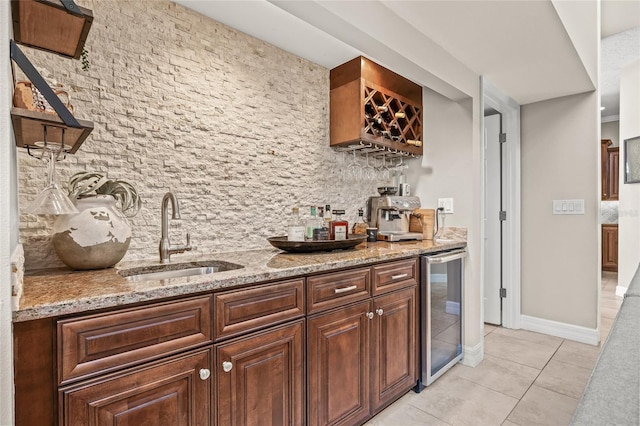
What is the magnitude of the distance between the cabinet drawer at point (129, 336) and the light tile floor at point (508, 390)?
1292 millimetres

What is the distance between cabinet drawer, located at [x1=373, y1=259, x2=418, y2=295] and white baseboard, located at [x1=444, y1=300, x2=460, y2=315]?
1.46 feet

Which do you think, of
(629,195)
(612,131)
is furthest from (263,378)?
(612,131)

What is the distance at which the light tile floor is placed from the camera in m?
1.91

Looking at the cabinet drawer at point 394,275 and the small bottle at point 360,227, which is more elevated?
the small bottle at point 360,227

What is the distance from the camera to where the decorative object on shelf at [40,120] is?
3.09ft

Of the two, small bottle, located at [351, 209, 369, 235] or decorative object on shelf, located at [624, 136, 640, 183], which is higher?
decorative object on shelf, located at [624, 136, 640, 183]

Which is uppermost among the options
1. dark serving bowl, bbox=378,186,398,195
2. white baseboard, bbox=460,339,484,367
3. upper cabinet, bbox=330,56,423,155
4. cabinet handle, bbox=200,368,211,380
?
upper cabinet, bbox=330,56,423,155

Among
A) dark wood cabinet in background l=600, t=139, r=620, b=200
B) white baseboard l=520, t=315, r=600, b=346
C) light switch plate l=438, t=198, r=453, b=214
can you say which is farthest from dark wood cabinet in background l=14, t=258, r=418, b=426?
dark wood cabinet in background l=600, t=139, r=620, b=200

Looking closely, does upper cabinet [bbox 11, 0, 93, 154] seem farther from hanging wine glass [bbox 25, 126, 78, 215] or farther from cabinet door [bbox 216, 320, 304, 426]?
cabinet door [bbox 216, 320, 304, 426]

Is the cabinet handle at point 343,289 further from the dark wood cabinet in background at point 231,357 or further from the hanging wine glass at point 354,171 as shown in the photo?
the hanging wine glass at point 354,171

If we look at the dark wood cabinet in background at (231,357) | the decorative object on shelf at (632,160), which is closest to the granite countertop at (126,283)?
the dark wood cabinet in background at (231,357)

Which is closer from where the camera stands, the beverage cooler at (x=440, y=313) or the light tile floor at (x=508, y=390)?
the light tile floor at (x=508, y=390)

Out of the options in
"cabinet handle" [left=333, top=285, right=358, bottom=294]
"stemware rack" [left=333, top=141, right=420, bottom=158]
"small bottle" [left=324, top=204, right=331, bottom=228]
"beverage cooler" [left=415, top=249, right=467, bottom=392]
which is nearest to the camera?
"cabinet handle" [left=333, top=285, right=358, bottom=294]

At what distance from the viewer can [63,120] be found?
1051 mm
